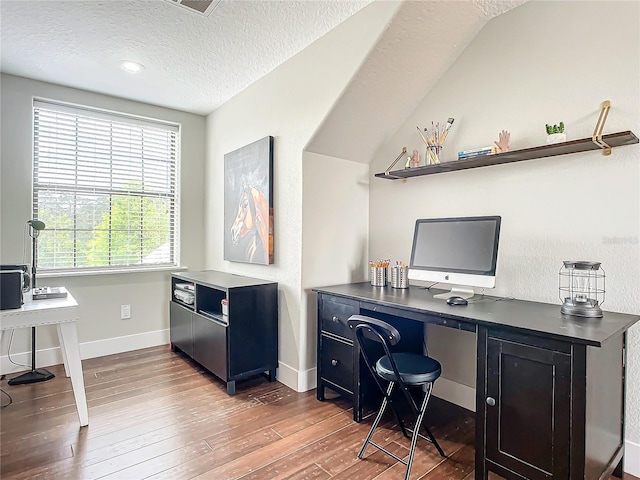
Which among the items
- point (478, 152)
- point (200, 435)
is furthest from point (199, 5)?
point (200, 435)

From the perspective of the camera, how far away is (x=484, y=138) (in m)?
2.33

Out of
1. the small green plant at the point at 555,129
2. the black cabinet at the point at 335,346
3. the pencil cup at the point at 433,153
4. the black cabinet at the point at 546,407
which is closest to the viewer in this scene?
the black cabinet at the point at 546,407

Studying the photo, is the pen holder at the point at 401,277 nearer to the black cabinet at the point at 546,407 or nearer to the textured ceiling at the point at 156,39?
the black cabinet at the point at 546,407

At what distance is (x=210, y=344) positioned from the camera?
113 inches

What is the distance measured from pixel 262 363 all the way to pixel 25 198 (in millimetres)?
2468

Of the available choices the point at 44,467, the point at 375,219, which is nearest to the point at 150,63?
the point at 375,219

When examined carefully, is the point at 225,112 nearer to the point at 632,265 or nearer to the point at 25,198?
the point at 25,198

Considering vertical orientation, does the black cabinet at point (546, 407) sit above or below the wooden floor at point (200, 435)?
above

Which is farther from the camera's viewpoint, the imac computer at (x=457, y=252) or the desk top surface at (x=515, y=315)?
the imac computer at (x=457, y=252)

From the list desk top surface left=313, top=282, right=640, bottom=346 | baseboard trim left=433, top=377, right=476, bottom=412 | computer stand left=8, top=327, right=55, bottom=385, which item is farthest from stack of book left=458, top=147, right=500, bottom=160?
computer stand left=8, top=327, right=55, bottom=385

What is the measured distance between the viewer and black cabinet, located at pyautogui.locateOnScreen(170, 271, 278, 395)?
2662 mm

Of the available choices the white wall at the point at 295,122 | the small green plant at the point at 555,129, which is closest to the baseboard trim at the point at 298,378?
the white wall at the point at 295,122

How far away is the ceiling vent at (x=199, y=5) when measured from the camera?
2.13 m

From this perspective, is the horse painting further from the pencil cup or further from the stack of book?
the stack of book
